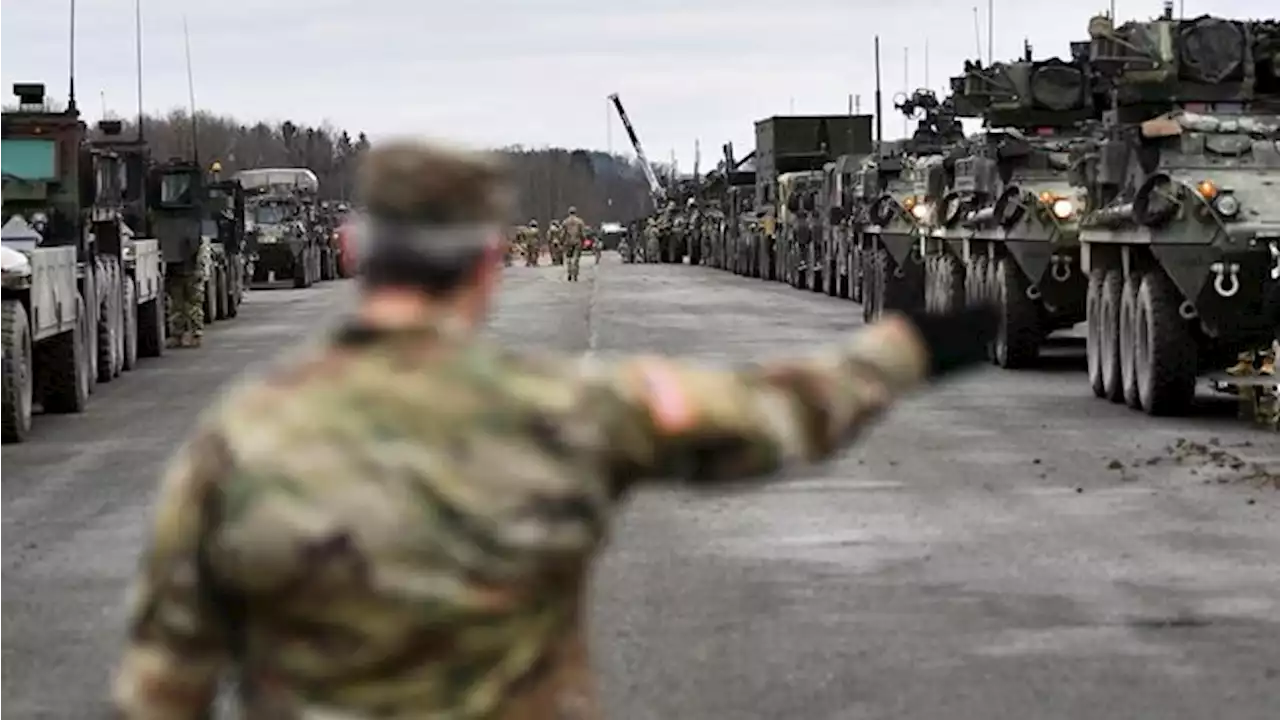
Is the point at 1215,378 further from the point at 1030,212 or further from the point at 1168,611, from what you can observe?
the point at 1168,611

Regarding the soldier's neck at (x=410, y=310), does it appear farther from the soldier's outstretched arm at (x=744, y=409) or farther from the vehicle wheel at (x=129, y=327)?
the vehicle wheel at (x=129, y=327)

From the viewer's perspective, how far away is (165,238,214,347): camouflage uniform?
100 ft

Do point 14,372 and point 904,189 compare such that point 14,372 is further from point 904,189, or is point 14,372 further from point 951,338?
point 904,189

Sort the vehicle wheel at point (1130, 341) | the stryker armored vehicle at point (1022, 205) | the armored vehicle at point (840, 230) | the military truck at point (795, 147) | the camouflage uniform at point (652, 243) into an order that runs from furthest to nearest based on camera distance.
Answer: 1. the camouflage uniform at point (652, 243)
2. the military truck at point (795, 147)
3. the armored vehicle at point (840, 230)
4. the stryker armored vehicle at point (1022, 205)
5. the vehicle wheel at point (1130, 341)

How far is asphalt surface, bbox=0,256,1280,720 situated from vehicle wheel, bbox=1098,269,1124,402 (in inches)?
8.0

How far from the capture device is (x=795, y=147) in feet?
196

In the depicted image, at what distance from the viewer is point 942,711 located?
814 centimetres

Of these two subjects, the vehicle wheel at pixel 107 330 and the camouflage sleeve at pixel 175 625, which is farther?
the vehicle wheel at pixel 107 330

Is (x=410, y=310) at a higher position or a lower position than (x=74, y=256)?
higher

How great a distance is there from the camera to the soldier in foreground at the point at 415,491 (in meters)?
3.23

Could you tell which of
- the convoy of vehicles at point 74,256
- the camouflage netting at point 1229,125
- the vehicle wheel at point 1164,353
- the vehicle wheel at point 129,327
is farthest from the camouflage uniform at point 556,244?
the vehicle wheel at point 1164,353

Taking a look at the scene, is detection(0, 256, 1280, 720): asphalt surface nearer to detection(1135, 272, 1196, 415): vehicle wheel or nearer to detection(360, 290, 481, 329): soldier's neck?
detection(1135, 272, 1196, 415): vehicle wheel

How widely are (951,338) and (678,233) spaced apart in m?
77.4

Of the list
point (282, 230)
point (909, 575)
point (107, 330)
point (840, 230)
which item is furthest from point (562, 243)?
point (909, 575)
